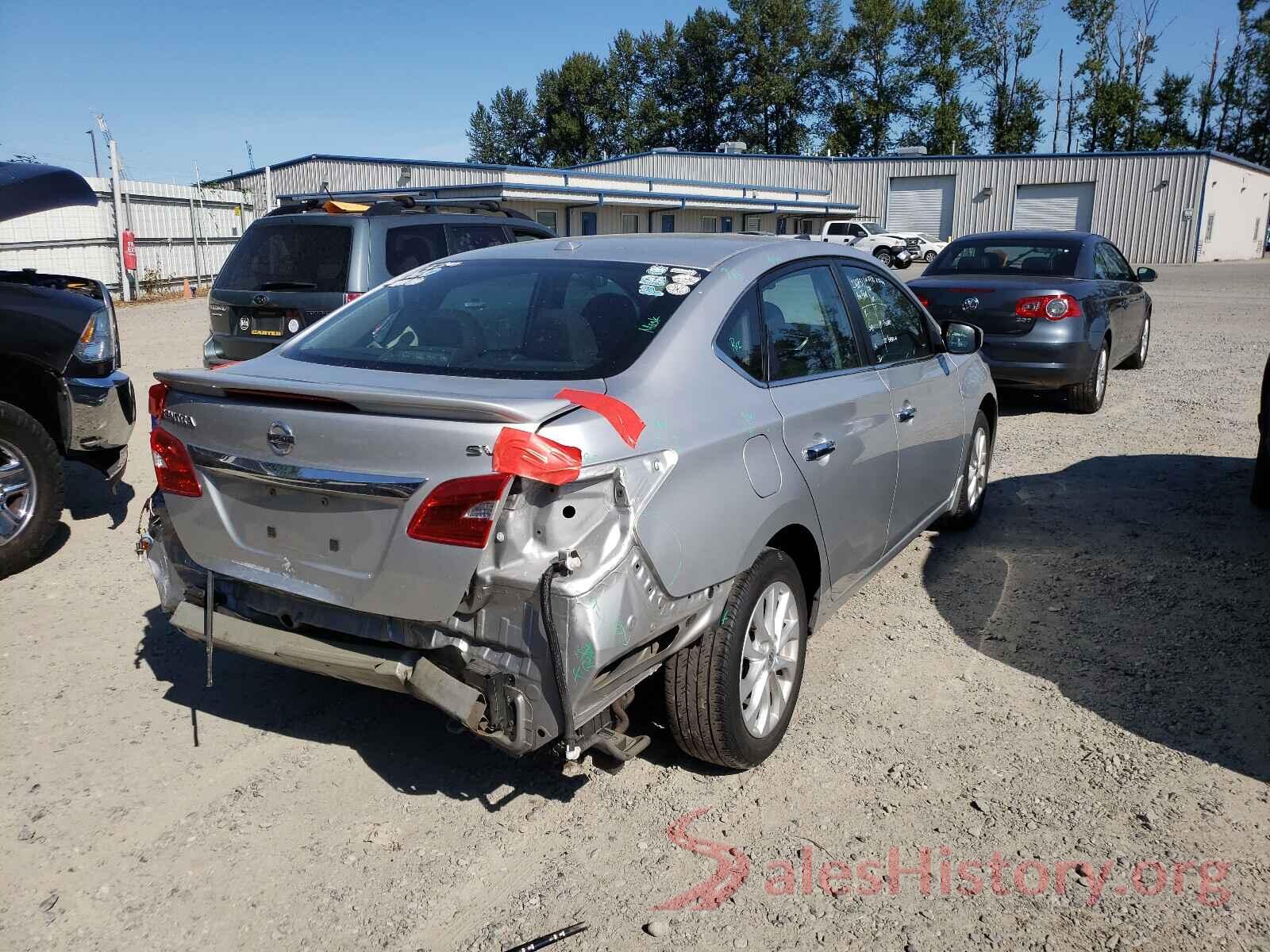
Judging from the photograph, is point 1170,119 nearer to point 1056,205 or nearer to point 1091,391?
point 1056,205

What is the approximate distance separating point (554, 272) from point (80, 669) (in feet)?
8.50

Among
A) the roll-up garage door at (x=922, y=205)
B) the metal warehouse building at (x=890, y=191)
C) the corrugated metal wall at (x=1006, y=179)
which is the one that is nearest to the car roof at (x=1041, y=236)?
the metal warehouse building at (x=890, y=191)

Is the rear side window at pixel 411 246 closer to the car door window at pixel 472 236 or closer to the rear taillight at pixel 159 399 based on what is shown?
the car door window at pixel 472 236

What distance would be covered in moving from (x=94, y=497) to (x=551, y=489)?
5453mm

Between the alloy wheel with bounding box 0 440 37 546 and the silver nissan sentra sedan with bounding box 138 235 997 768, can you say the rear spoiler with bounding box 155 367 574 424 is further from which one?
the alloy wheel with bounding box 0 440 37 546

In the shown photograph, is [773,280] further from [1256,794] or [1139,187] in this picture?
[1139,187]

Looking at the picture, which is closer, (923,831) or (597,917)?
(597,917)

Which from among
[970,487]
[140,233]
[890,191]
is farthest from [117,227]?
[890,191]

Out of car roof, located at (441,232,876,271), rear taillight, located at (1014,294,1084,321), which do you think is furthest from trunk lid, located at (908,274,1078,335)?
car roof, located at (441,232,876,271)

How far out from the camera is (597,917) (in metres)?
2.72

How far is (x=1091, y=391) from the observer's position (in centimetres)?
932

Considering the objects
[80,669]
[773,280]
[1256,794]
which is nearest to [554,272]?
[773,280]

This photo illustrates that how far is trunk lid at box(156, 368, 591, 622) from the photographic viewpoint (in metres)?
2.66

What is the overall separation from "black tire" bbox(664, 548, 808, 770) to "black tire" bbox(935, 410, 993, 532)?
250cm
